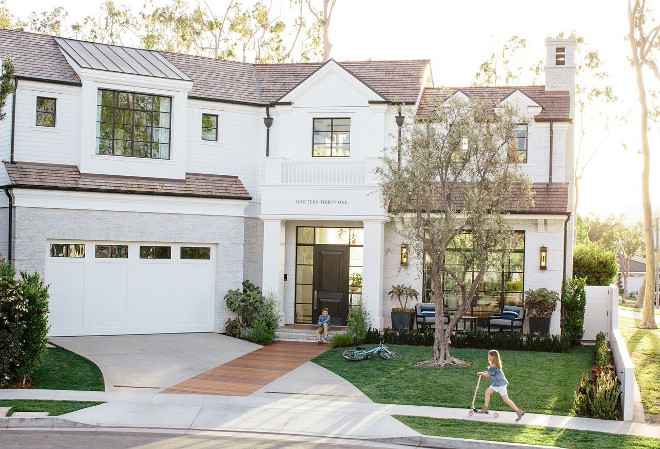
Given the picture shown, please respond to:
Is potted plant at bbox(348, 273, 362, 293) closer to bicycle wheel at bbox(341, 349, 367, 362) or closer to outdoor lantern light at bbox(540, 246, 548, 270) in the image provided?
bicycle wheel at bbox(341, 349, 367, 362)

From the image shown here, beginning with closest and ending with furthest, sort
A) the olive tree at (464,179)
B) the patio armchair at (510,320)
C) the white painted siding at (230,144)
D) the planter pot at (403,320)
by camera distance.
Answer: the olive tree at (464,179) < the patio armchair at (510,320) < the planter pot at (403,320) < the white painted siding at (230,144)

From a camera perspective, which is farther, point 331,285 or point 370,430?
point 331,285

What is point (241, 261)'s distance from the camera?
73.2 feet

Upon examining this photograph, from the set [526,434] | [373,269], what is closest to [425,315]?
[373,269]

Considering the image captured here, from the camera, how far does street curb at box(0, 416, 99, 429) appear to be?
12.0m

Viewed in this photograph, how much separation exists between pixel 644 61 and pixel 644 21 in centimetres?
155

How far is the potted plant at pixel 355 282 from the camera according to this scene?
23.1 meters

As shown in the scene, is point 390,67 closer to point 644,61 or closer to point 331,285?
point 331,285

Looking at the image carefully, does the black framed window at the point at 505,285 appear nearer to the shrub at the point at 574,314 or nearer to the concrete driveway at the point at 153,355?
the shrub at the point at 574,314

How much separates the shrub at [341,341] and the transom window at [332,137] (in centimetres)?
578

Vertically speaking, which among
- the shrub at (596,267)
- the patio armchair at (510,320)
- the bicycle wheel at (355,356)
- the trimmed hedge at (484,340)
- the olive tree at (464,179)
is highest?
the olive tree at (464,179)

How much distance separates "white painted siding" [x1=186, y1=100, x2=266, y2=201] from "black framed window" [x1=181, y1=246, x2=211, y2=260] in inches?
91.7

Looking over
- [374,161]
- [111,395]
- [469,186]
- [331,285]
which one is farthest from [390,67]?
[111,395]

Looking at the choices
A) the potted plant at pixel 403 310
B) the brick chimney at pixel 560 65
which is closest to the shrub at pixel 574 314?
the potted plant at pixel 403 310
